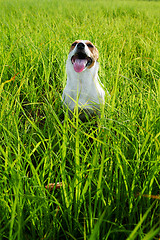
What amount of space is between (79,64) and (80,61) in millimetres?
23

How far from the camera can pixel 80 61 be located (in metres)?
1.25

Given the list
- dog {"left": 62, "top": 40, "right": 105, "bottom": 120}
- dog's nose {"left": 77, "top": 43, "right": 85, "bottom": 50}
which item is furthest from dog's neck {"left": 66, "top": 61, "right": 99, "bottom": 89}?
dog's nose {"left": 77, "top": 43, "right": 85, "bottom": 50}

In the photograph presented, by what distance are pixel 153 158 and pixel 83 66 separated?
2.16 ft

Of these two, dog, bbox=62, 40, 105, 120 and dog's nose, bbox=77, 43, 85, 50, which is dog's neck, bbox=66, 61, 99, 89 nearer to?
dog, bbox=62, 40, 105, 120

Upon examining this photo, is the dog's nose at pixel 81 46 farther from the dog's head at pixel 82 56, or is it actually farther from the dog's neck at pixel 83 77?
the dog's neck at pixel 83 77

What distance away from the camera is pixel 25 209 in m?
0.78

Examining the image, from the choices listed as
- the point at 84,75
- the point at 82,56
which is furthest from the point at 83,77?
the point at 82,56

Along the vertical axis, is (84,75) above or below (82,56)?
below

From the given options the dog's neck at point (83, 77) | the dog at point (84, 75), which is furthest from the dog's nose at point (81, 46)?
the dog's neck at point (83, 77)

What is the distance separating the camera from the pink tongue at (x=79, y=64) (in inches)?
48.3

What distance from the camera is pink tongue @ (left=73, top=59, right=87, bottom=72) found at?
48.3 inches

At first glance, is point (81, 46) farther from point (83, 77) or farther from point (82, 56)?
point (83, 77)

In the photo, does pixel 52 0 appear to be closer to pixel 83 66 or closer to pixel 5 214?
pixel 83 66

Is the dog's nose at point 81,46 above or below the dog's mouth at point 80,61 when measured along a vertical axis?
above
